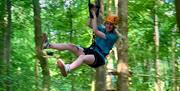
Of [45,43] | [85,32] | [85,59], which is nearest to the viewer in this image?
[45,43]

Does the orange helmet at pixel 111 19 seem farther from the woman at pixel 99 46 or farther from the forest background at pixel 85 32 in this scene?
the forest background at pixel 85 32

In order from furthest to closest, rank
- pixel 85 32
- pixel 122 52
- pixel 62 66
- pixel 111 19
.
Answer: pixel 85 32
pixel 122 52
pixel 111 19
pixel 62 66

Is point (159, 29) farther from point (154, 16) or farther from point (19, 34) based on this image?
point (19, 34)

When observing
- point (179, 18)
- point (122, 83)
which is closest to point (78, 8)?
point (122, 83)

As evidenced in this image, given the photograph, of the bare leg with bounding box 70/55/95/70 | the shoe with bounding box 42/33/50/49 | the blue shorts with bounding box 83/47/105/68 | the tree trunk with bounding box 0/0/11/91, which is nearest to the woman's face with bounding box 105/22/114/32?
the blue shorts with bounding box 83/47/105/68

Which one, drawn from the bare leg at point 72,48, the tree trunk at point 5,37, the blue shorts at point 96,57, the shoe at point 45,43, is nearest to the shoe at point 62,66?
the shoe at point 45,43

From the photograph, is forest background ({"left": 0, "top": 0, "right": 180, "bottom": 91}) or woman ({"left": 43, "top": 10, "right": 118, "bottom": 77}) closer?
woman ({"left": 43, "top": 10, "right": 118, "bottom": 77})

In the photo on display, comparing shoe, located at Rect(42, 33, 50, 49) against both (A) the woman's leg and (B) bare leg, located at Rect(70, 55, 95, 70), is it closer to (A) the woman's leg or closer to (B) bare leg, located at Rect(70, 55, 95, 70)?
(A) the woman's leg

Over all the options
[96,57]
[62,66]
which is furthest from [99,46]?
[62,66]

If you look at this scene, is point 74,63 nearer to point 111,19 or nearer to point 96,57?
point 96,57

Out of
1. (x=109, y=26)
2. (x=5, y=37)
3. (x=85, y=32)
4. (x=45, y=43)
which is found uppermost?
(x=109, y=26)

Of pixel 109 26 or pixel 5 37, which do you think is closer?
pixel 109 26

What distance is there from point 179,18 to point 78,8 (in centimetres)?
1280

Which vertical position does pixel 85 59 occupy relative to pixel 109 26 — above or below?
below
